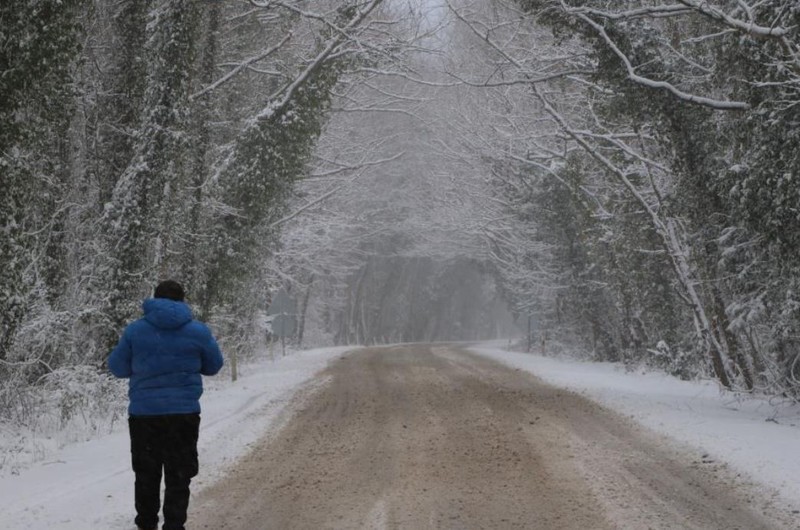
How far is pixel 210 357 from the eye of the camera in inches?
242

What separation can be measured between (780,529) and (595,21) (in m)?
10.2

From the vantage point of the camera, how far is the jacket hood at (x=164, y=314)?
602 centimetres

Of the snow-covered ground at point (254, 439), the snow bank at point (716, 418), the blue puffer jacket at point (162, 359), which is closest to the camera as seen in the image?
the blue puffer jacket at point (162, 359)

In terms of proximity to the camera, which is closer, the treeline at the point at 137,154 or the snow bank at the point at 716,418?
the snow bank at the point at 716,418

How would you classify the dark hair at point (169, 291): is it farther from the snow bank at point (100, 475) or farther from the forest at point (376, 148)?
the forest at point (376, 148)

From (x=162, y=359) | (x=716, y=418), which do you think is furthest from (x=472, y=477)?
(x=716, y=418)

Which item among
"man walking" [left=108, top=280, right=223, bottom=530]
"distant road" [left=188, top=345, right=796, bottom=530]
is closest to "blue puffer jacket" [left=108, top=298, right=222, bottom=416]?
"man walking" [left=108, top=280, right=223, bottom=530]

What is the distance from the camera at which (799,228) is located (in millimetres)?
11062

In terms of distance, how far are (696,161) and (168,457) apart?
10.8 metres

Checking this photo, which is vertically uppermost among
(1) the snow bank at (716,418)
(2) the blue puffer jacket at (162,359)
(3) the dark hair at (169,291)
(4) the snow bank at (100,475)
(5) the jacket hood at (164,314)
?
(3) the dark hair at (169,291)

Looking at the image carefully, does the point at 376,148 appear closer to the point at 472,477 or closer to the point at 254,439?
the point at 254,439

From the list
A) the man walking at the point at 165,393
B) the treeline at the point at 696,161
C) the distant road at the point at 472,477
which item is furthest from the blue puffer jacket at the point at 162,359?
the treeline at the point at 696,161

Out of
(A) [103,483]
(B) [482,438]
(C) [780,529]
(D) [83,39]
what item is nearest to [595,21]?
(B) [482,438]

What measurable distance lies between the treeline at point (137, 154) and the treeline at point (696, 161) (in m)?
5.90
